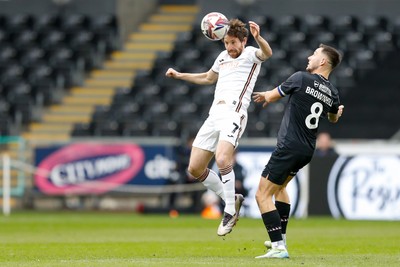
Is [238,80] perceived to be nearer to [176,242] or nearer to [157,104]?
[176,242]

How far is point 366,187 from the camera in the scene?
2311 cm

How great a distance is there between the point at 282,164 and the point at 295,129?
0.40 m

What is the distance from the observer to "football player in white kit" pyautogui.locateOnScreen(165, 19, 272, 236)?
13320mm

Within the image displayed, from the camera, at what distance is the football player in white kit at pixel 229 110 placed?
13320mm

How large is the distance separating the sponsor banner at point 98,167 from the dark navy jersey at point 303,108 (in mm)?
13429

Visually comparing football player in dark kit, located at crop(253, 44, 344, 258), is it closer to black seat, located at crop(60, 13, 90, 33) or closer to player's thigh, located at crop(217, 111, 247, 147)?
player's thigh, located at crop(217, 111, 247, 147)

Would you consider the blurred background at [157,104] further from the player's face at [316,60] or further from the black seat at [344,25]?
the player's face at [316,60]

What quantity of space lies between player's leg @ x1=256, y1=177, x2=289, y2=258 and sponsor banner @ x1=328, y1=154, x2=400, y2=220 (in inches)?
438

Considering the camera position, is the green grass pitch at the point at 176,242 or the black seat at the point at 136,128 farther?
the black seat at the point at 136,128

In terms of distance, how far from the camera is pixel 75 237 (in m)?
16.8

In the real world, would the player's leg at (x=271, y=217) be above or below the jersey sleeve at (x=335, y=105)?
below

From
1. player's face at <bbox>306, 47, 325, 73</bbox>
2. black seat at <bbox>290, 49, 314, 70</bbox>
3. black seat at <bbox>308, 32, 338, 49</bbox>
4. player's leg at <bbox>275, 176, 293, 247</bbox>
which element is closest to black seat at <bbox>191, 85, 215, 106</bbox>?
black seat at <bbox>290, 49, 314, 70</bbox>

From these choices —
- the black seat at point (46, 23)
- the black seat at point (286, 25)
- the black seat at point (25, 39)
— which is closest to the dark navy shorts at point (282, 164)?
the black seat at point (286, 25)

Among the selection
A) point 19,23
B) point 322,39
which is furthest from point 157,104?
point 19,23
